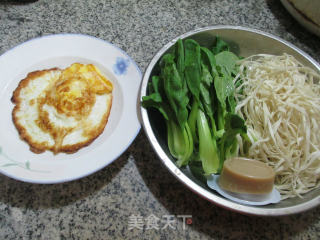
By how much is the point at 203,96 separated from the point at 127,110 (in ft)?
0.93

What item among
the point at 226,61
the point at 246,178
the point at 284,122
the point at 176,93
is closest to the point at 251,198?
the point at 246,178

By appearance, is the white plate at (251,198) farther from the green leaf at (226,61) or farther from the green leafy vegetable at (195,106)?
the green leaf at (226,61)

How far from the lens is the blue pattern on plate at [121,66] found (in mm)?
1038

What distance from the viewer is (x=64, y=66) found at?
3.59 feet

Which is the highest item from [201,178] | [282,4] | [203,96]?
[282,4]

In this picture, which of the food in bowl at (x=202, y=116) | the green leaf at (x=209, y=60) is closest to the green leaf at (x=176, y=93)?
the food in bowl at (x=202, y=116)

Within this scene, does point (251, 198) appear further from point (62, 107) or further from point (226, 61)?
point (62, 107)

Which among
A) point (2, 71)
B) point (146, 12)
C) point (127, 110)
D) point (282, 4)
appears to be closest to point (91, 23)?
point (146, 12)

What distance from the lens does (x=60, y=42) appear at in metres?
1.10

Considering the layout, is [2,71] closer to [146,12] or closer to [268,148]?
[146,12]

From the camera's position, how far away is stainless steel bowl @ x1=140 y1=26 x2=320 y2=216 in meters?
0.74

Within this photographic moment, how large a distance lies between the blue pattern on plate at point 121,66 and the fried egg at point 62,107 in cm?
6

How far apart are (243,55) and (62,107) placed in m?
0.81

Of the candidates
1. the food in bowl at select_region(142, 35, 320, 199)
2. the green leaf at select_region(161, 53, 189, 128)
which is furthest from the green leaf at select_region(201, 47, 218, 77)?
the green leaf at select_region(161, 53, 189, 128)
